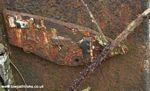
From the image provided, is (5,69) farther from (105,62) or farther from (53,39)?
(105,62)

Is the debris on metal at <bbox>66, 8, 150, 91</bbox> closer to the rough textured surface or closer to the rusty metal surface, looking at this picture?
the rough textured surface

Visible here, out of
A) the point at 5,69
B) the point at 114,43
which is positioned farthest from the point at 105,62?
the point at 5,69

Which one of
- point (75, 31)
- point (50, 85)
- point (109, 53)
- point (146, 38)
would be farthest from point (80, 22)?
point (50, 85)

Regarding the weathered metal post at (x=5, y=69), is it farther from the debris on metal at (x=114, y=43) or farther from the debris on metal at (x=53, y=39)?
the debris on metal at (x=114, y=43)

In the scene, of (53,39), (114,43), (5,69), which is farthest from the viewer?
(5,69)

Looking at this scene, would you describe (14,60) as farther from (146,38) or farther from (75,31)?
(146,38)

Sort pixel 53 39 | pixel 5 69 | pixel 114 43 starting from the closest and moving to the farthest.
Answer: pixel 114 43
pixel 53 39
pixel 5 69

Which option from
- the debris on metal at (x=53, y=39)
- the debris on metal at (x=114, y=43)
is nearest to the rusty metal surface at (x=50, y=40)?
the debris on metal at (x=53, y=39)

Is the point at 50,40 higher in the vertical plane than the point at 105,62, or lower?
higher

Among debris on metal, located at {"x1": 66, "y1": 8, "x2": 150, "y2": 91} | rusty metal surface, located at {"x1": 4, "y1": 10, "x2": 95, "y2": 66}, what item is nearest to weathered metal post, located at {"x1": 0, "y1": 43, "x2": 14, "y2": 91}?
rusty metal surface, located at {"x1": 4, "y1": 10, "x2": 95, "y2": 66}
